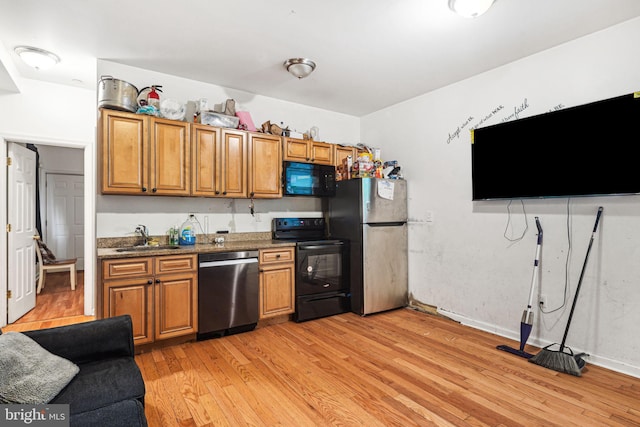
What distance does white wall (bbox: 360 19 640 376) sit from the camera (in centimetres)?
247

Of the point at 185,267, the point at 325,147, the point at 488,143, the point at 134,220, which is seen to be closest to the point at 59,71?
the point at 134,220

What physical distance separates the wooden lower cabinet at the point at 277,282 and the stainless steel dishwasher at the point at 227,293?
4.0 inches

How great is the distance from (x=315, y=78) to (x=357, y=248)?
6.40ft

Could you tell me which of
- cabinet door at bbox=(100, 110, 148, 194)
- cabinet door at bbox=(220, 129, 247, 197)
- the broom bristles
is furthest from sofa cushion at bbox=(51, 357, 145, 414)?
the broom bristles

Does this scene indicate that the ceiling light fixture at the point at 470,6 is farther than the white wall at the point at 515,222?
No

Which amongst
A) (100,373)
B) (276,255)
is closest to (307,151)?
(276,255)

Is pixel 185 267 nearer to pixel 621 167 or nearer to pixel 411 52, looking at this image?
pixel 411 52

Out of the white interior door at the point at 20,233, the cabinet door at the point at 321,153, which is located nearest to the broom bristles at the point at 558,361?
the cabinet door at the point at 321,153

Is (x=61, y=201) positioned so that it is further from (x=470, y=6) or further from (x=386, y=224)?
(x=470, y=6)

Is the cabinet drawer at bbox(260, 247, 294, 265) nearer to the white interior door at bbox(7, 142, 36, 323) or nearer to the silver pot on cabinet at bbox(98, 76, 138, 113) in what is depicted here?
the silver pot on cabinet at bbox(98, 76, 138, 113)

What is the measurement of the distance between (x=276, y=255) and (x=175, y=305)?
1076 millimetres

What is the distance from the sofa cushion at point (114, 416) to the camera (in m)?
1.23

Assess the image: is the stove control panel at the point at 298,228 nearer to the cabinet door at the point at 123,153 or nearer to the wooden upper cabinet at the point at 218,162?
the wooden upper cabinet at the point at 218,162

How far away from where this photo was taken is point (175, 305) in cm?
291
